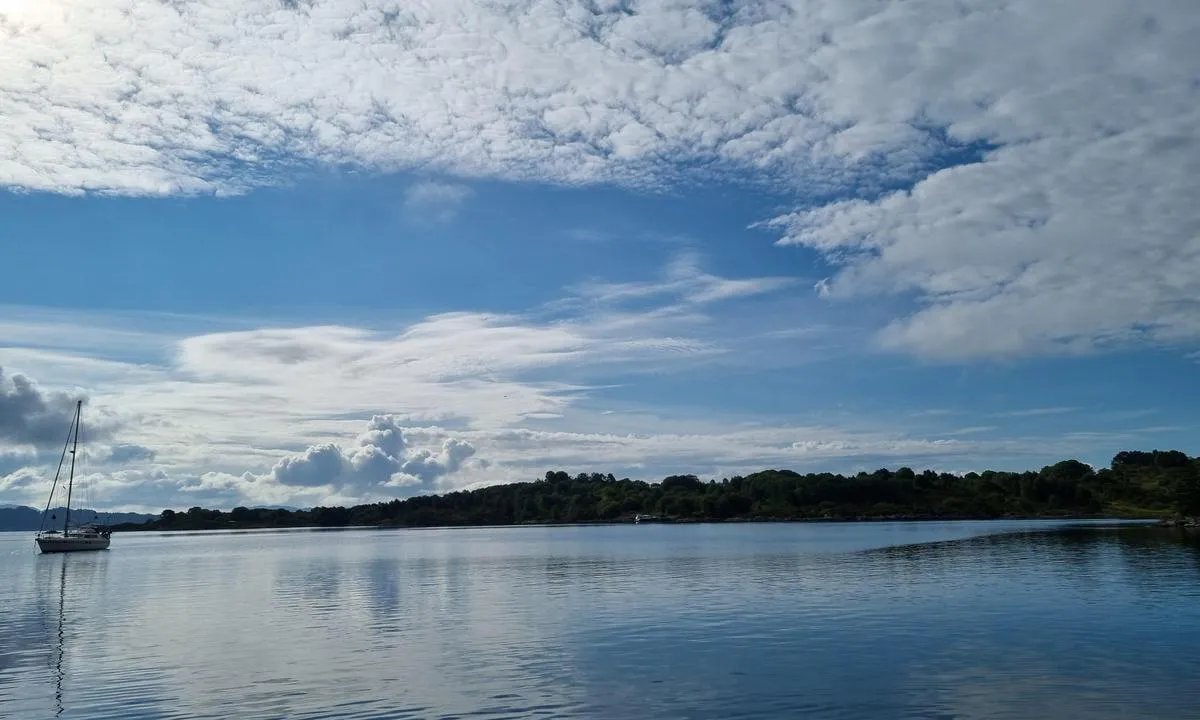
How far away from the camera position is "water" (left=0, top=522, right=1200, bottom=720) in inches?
1268

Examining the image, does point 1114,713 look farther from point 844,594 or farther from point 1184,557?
point 1184,557

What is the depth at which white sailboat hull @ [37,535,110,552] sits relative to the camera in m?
168

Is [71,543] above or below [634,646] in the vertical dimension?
above

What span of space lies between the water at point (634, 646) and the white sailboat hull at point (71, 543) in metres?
93.4

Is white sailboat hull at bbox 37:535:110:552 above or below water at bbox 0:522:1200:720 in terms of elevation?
above

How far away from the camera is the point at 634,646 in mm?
44031

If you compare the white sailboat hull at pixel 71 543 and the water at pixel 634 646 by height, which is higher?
the white sailboat hull at pixel 71 543

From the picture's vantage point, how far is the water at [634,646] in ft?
106

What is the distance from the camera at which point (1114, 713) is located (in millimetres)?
29234

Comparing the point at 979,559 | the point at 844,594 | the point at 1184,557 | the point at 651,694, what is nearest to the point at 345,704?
the point at 651,694

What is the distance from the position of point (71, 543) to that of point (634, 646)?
165 meters

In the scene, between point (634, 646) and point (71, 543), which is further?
point (71, 543)

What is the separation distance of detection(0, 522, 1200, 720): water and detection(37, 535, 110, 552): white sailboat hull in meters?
93.4

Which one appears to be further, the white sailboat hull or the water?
the white sailboat hull
